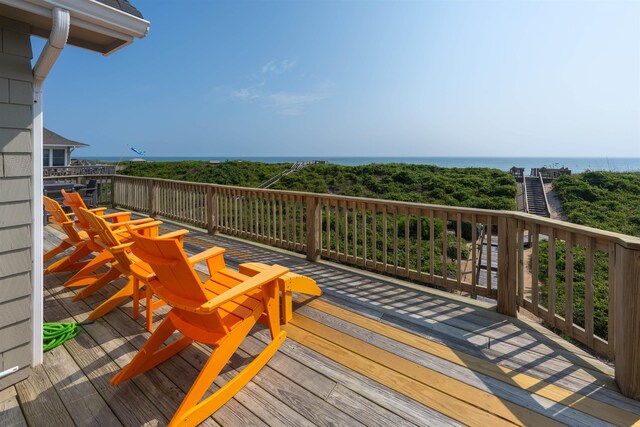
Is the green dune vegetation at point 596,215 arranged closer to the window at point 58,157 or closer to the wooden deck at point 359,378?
the wooden deck at point 359,378

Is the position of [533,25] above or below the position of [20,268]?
above

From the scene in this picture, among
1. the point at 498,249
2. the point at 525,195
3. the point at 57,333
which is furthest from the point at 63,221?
the point at 525,195

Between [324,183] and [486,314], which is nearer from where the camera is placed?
[486,314]

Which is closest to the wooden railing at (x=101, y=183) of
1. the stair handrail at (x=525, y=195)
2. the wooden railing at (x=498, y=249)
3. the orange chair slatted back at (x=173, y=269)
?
the wooden railing at (x=498, y=249)

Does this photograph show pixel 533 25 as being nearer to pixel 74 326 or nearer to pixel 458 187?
pixel 458 187

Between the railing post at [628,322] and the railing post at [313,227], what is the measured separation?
3.01m

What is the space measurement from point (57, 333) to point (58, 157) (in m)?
24.0

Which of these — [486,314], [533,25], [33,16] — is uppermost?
[533,25]

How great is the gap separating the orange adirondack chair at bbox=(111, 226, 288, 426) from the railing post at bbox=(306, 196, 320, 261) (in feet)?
7.02

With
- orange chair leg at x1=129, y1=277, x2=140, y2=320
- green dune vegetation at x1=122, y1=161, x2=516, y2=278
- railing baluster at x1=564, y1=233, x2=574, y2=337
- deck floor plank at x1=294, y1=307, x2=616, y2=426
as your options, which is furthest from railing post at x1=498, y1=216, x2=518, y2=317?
green dune vegetation at x1=122, y1=161, x2=516, y2=278

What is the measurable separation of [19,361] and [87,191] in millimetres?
7333

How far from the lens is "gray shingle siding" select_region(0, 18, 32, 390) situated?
5.91 feet

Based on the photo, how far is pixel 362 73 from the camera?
19.3m

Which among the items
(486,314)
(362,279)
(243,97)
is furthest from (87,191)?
(243,97)
